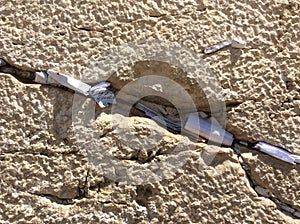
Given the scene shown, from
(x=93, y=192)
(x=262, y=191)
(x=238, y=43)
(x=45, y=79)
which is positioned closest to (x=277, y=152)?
(x=262, y=191)

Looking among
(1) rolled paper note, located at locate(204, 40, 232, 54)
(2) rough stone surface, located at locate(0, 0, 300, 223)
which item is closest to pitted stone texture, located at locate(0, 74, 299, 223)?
(2) rough stone surface, located at locate(0, 0, 300, 223)

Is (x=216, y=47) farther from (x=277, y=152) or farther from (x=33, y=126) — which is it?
(x=33, y=126)

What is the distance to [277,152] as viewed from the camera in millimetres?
1068

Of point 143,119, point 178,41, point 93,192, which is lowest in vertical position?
point 93,192

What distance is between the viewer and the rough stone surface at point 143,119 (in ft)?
3.46

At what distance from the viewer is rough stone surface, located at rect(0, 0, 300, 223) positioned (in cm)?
105

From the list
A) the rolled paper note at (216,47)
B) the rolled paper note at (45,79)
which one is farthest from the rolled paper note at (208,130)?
the rolled paper note at (45,79)

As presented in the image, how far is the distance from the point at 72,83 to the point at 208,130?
0.28 meters

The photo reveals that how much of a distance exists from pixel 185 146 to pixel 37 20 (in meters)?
0.38

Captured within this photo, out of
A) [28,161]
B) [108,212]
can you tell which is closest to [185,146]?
[108,212]

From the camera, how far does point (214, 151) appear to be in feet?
Answer: 3.52

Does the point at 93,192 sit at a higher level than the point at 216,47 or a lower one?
lower

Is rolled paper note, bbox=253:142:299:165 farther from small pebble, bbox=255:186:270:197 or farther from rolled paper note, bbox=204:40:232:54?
rolled paper note, bbox=204:40:232:54

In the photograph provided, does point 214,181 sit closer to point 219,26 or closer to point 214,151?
point 214,151
